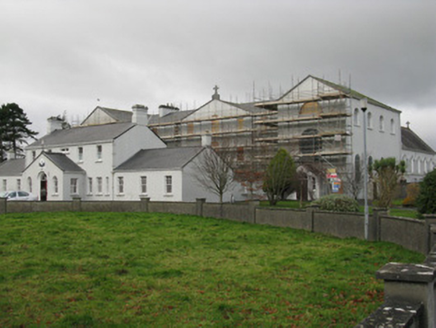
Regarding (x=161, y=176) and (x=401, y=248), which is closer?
(x=401, y=248)

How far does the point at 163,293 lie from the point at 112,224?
1409 cm

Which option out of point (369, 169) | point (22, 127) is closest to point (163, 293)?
point (369, 169)

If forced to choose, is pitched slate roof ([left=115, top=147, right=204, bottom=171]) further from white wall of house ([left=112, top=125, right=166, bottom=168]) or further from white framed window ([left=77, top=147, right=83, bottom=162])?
white framed window ([left=77, top=147, right=83, bottom=162])

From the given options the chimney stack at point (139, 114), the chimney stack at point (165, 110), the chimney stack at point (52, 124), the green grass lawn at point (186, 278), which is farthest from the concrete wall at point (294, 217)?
the chimney stack at point (165, 110)

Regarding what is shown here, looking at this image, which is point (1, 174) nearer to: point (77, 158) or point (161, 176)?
point (77, 158)

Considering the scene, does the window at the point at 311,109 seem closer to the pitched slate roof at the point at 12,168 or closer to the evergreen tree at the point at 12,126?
the pitched slate roof at the point at 12,168

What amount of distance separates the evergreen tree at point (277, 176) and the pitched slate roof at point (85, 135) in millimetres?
15821

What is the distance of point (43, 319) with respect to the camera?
888cm

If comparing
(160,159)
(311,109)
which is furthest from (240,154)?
(311,109)

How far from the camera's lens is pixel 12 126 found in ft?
262

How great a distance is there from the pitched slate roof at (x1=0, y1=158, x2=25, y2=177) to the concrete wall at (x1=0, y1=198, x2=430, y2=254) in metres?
26.8

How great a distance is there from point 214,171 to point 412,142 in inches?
1824

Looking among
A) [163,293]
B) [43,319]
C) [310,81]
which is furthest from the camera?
[310,81]

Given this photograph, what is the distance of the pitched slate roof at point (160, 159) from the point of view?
4288 centimetres
